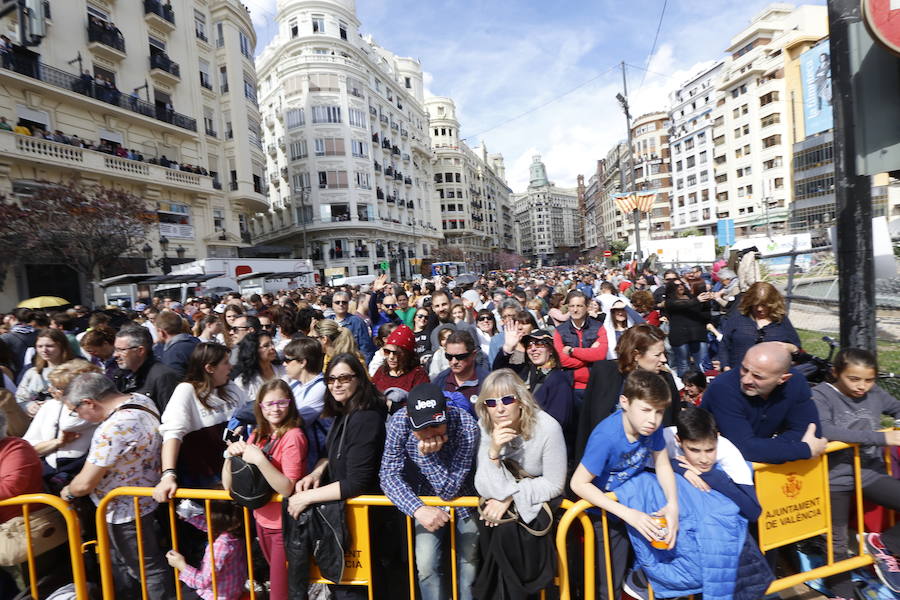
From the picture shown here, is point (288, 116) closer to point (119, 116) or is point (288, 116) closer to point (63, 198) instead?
point (119, 116)

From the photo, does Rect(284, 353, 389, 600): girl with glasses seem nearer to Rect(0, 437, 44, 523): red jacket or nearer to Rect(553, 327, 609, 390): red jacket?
Rect(0, 437, 44, 523): red jacket

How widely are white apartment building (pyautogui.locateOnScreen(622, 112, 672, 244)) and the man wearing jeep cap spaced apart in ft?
233

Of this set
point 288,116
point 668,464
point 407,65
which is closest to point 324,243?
point 288,116

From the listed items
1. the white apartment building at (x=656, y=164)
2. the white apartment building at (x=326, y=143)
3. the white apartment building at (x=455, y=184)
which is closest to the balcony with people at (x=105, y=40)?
the white apartment building at (x=326, y=143)

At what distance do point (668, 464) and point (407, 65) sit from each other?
68.4 metres

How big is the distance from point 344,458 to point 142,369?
235cm

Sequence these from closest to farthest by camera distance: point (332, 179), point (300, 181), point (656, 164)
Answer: point (332, 179) → point (300, 181) → point (656, 164)

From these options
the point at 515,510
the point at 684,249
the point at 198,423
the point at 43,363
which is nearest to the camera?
the point at 515,510

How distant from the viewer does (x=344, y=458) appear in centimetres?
271

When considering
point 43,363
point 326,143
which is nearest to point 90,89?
point 326,143

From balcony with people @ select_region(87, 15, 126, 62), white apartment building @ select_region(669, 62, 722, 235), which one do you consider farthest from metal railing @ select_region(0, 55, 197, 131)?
white apartment building @ select_region(669, 62, 722, 235)

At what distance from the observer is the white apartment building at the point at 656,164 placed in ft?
220

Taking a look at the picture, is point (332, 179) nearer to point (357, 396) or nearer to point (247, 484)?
point (357, 396)

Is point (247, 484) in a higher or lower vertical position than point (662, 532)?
higher
